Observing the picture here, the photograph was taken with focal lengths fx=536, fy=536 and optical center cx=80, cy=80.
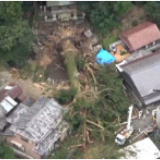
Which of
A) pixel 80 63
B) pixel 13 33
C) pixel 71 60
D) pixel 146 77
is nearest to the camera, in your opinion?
pixel 146 77

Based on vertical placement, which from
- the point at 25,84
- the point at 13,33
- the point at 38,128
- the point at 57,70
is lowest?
the point at 38,128

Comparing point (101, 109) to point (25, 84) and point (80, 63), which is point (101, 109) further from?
point (25, 84)

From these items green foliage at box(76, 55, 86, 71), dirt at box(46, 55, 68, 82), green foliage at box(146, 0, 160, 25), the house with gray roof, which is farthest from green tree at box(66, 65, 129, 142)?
green foliage at box(146, 0, 160, 25)

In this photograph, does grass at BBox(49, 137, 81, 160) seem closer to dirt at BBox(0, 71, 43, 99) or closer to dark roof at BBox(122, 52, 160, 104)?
dirt at BBox(0, 71, 43, 99)

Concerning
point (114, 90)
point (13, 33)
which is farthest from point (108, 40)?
point (13, 33)

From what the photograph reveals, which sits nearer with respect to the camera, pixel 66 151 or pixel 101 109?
pixel 66 151

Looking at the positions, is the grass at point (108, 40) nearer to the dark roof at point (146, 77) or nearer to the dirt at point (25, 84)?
the dark roof at point (146, 77)
